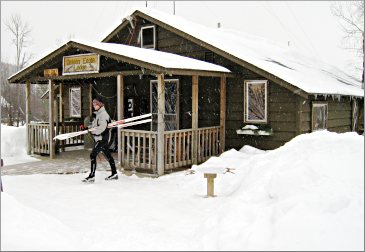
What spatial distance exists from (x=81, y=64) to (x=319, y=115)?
7955 mm

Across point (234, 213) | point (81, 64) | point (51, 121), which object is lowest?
point (234, 213)

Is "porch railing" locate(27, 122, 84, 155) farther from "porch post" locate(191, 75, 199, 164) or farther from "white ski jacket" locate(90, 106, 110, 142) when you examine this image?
"porch post" locate(191, 75, 199, 164)

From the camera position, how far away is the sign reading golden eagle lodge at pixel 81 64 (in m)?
11.1

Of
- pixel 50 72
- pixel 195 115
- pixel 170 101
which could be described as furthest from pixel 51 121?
pixel 195 115

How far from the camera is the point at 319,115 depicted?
44.1 ft

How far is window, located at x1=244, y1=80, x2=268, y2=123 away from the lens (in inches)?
476

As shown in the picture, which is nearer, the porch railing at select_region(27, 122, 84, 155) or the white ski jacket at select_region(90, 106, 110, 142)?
the white ski jacket at select_region(90, 106, 110, 142)

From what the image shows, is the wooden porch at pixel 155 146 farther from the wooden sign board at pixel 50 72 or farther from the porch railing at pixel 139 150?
the wooden sign board at pixel 50 72

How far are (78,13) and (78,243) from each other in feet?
300

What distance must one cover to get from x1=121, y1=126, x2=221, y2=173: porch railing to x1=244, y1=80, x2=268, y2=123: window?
1090 millimetres

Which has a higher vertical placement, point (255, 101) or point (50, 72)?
point (50, 72)

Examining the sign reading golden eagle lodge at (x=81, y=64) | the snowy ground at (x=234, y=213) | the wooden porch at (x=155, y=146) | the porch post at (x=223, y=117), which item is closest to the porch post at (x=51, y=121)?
the wooden porch at (x=155, y=146)

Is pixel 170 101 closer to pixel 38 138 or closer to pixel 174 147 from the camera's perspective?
pixel 174 147

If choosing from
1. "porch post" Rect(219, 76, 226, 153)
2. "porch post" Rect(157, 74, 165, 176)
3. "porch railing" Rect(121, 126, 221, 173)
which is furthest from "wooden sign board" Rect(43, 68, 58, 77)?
"porch post" Rect(219, 76, 226, 153)
